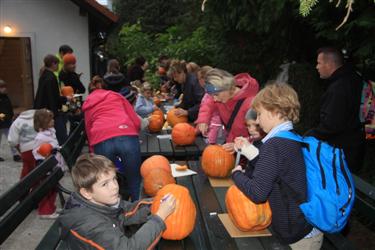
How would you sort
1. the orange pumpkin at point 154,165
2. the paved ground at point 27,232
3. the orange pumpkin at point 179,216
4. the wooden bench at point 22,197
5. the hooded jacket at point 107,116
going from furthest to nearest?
1. the paved ground at point 27,232
2. the hooded jacket at point 107,116
3. the orange pumpkin at point 154,165
4. the wooden bench at point 22,197
5. the orange pumpkin at point 179,216

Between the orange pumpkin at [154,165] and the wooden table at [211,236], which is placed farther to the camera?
the orange pumpkin at [154,165]

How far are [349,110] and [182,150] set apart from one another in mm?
1831

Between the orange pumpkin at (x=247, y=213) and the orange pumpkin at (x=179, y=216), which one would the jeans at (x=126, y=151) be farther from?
the orange pumpkin at (x=247, y=213)

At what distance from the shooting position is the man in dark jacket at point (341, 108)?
4031mm

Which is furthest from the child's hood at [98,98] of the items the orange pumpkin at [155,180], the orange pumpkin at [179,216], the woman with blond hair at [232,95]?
the orange pumpkin at [179,216]

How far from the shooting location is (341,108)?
13.2ft

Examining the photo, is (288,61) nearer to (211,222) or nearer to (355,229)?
(355,229)

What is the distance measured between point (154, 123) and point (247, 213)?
11.4ft

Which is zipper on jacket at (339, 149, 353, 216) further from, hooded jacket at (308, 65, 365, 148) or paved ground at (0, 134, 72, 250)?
paved ground at (0, 134, 72, 250)

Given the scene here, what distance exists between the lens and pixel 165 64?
1182cm

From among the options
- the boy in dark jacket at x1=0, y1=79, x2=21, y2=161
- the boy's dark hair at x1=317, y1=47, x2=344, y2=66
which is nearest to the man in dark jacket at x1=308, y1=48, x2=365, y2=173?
the boy's dark hair at x1=317, y1=47, x2=344, y2=66

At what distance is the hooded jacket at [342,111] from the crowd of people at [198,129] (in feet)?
0.03

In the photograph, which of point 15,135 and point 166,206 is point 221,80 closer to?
point 166,206

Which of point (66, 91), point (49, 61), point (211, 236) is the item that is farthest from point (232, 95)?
point (66, 91)
